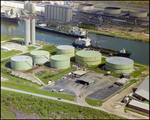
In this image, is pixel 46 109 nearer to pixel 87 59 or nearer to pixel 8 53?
pixel 87 59

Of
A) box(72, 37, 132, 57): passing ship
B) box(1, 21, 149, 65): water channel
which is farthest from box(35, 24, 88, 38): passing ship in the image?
box(72, 37, 132, 57): passing ship

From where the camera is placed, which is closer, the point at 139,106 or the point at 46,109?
the point at 46,109

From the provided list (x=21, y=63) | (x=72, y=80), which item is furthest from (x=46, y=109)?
(x=21, y=63)

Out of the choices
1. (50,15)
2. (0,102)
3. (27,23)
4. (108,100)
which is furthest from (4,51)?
(50,15)

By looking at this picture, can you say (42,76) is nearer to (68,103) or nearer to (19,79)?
(19,79)

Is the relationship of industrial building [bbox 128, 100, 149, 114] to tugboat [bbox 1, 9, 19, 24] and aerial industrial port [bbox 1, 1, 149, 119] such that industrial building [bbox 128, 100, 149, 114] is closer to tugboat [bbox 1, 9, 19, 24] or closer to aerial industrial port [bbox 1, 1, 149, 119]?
aerial industrial port [bbox 1, 1, 149, 119]

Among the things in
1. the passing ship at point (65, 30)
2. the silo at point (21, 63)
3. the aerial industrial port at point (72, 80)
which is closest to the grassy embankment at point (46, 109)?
the aerial industrial port at point (72, 80)
